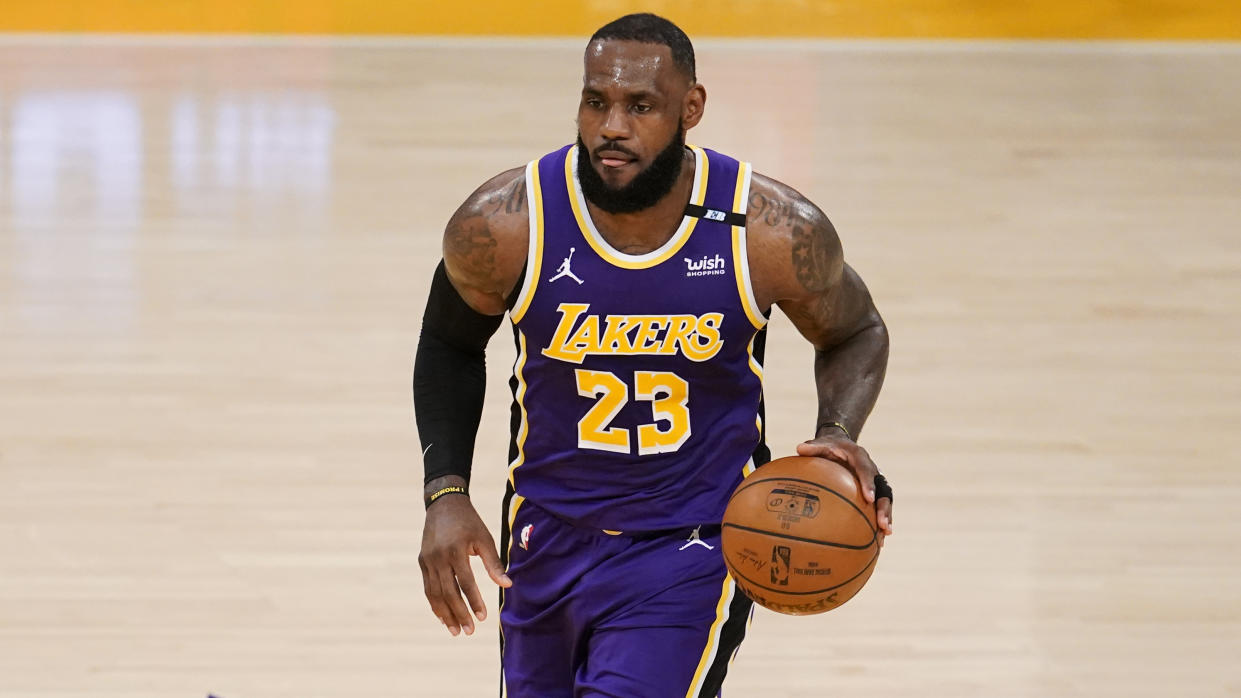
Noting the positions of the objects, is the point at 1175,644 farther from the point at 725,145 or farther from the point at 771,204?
the point at 725,145

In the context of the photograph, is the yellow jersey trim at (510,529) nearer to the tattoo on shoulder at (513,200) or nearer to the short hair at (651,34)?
the tattoo on shoulder at (513,200)

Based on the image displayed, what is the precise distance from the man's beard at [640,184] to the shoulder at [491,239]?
140mm

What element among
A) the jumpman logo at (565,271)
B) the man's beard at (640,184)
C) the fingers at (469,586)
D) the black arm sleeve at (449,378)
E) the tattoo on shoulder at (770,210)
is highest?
the man's beard at (640,184)

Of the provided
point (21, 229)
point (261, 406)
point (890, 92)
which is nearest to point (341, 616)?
point (261, 406)

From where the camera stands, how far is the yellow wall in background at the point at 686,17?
37.9 feet

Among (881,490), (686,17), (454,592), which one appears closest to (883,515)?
(881,490)

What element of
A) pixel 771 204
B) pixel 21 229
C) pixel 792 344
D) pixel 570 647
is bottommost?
pixel 21 229

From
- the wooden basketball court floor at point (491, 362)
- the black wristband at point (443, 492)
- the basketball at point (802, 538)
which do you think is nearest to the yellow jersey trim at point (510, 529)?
the black wristband at point (443, 492)

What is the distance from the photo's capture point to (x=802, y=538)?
2.78 m

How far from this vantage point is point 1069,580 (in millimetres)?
4676

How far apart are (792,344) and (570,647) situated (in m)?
3.52

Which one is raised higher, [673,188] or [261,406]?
[673,188]

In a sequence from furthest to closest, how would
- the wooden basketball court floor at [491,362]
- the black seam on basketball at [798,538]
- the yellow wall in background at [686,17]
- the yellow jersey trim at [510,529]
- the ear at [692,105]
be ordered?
the yellow wall in background at [686,17]
the wooden basketball court floor at [491,362]
the yellow jersey trim at [510,529]
the ear at [692,105]
the black seam on basketball at [798,538]

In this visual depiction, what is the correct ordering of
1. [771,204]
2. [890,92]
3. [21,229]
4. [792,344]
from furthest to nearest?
[890,92] < [21,229] < [792,344] < [771,204]
